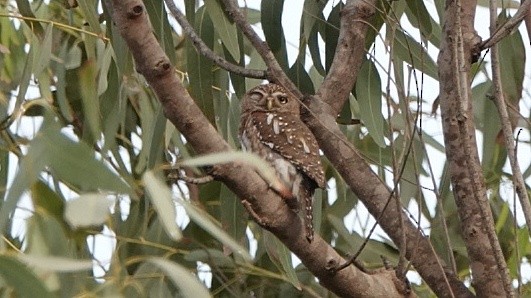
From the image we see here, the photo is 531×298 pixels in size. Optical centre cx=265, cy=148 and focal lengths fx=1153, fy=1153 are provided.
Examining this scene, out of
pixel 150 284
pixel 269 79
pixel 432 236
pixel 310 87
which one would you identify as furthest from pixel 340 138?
pixel 432 236

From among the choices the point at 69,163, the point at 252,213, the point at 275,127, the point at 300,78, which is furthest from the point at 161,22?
the point at 69,163

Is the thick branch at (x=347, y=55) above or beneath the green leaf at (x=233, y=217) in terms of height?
above

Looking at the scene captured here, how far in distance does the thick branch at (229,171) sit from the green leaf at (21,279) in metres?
0.62

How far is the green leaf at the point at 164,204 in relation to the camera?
55.1 inches

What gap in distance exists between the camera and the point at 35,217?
5.90 feet

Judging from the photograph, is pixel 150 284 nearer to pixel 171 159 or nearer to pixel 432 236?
pixel 171 159

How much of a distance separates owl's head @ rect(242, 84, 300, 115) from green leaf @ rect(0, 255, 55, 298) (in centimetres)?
237

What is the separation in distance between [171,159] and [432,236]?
2.55ft

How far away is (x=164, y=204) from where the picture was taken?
1.43 meters

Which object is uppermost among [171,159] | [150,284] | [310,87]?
[310,87]

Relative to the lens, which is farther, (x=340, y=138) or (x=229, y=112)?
(x=229, y=112)

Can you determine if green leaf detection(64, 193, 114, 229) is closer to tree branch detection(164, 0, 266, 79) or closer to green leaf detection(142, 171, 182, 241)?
green leaf detection(142, 171, 182, 241)

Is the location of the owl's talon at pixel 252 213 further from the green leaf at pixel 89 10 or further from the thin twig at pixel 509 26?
the green leaf at pixel 89 10

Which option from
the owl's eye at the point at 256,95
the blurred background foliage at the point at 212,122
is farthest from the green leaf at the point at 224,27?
the owl's eye at the point at 256,95
